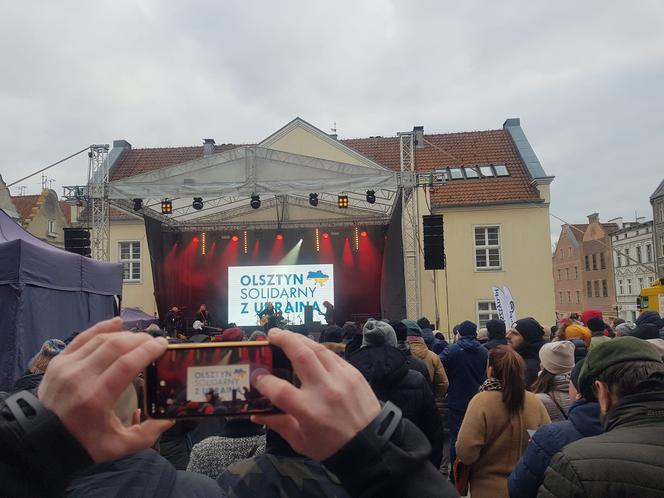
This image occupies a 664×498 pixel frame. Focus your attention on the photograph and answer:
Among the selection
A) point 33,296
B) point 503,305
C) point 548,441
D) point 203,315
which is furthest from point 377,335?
point 203,315

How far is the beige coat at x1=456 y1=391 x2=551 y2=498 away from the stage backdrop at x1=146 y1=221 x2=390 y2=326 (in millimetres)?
13876

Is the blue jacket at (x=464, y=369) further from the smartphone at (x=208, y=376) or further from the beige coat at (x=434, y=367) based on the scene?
the smartphone at (x=208, y=376)

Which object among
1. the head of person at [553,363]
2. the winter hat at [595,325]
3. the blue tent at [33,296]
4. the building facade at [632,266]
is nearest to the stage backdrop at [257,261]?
the blue tent at [33,296]

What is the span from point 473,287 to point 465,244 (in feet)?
5.46

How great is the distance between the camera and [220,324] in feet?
Result: 56.4

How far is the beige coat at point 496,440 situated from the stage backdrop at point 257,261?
13.9 m

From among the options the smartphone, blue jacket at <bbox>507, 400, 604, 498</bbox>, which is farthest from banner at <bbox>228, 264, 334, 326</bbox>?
the smartphone

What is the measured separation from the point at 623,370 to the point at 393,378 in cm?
168

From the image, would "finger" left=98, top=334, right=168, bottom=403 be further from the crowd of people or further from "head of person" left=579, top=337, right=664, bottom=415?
"head of person" left=579, top=337, right=664, bottom=415

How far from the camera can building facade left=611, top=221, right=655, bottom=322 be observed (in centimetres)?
4025

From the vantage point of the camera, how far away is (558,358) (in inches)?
128

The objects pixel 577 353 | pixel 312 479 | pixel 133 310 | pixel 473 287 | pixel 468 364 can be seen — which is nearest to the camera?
pixel 312 479

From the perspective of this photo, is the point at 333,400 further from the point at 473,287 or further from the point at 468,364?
the point at 473,287

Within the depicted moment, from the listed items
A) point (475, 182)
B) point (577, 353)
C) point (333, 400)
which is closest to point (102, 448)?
point (333, 400)
